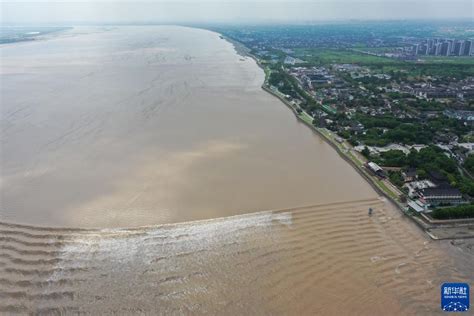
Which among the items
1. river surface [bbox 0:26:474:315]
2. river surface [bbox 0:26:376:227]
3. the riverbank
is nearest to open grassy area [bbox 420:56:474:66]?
river surface [bbox 0:26:376:227]

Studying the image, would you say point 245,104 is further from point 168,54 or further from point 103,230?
point 168,54

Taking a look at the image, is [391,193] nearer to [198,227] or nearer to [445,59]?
[198,227]

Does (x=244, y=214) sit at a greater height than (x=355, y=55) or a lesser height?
lesser

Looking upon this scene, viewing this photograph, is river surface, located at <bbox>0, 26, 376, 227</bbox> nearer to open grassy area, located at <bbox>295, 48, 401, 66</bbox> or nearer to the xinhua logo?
the xinhua logo

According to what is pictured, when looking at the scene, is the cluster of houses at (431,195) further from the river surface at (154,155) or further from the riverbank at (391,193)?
the river surface at (154,155)

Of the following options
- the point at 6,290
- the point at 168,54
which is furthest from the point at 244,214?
the point at 168,54
